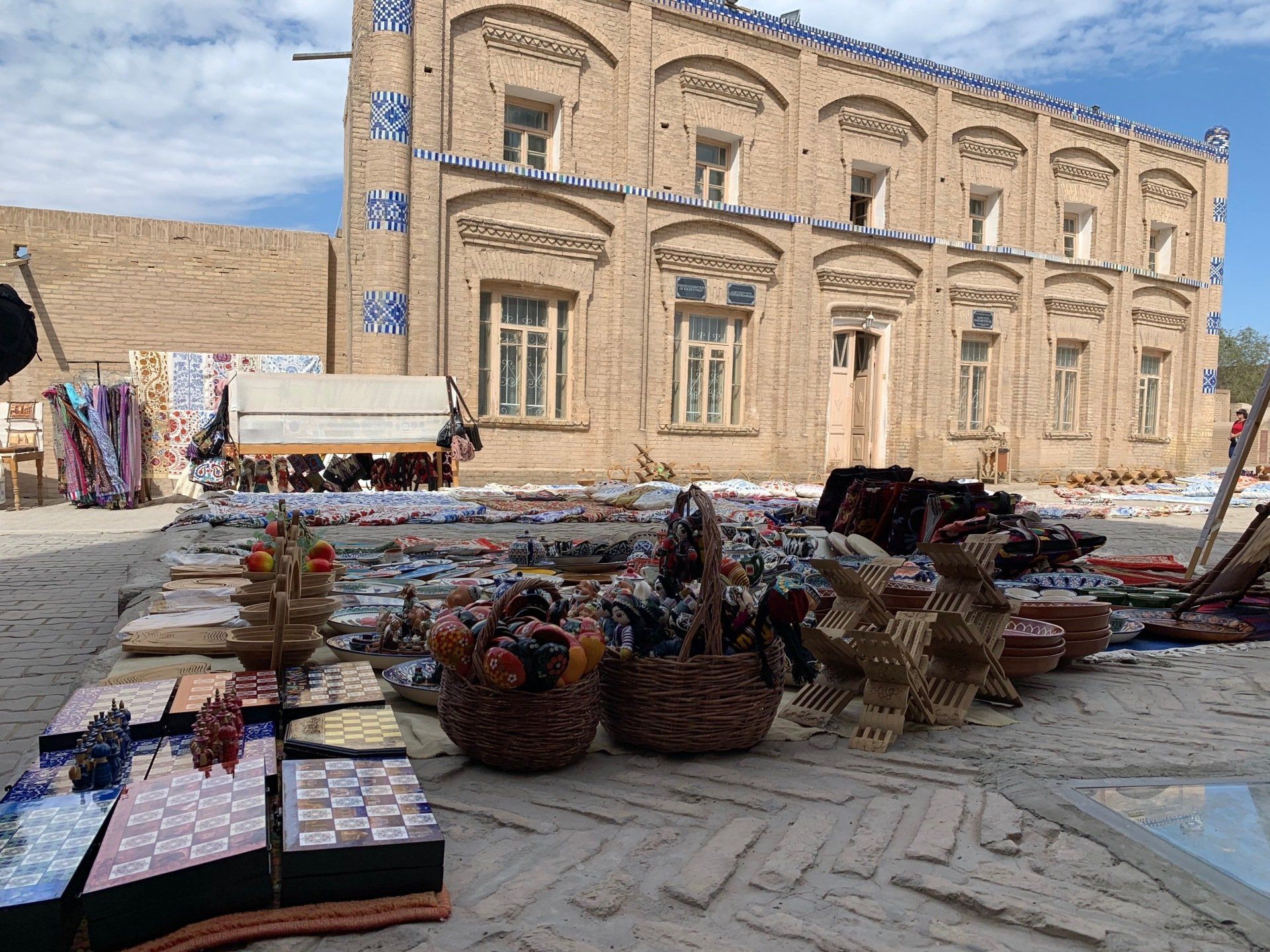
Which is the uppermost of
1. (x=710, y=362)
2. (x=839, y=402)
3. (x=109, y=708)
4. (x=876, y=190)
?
(x=876, y=190)

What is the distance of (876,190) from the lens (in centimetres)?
1711

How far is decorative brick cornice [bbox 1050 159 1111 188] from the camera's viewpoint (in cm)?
1891

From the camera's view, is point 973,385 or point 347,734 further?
point 973,385

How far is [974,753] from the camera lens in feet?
9.08

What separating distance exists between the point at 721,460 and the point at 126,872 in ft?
47.2

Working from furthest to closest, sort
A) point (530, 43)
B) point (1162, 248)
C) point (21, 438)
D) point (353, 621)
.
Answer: point (1162, 248)
point (530, 43)
point (21, 438)
point (353, 621)

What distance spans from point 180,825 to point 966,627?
8.02 ft

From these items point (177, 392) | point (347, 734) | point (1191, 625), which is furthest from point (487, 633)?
point (177, 392)

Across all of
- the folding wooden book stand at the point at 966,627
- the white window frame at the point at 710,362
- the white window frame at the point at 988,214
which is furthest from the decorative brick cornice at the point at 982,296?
the folding wooden book stand at the point at 966,627

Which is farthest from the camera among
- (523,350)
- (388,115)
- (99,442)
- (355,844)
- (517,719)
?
(523,350)

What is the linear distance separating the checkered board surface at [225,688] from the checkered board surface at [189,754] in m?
0.10

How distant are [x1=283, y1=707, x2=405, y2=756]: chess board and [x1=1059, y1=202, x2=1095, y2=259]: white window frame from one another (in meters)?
20.5

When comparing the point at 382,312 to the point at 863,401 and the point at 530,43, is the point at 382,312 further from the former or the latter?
the point at 863,401

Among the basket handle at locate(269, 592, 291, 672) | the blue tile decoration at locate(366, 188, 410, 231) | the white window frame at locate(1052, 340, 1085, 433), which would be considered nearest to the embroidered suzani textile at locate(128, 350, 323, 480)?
the blue tile decoration at locate(366, 188, 410, 231)
